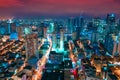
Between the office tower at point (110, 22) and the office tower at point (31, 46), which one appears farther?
the office tower at point (110, 22)

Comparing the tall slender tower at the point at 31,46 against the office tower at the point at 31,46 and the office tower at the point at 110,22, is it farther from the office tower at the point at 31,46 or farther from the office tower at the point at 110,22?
the office tower at the point at 110,22

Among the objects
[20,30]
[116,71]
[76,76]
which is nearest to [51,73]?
[76,76]

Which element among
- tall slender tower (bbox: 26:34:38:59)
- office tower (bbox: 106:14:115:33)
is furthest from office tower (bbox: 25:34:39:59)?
office tower (bbox: 106:14:115:33)

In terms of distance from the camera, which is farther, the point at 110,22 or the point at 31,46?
the point at 110,22

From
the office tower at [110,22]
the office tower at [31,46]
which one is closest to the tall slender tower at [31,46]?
the office tower at [31,46]

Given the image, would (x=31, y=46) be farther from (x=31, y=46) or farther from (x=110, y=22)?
(x=110, y=22)

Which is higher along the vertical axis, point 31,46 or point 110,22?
point 110,22

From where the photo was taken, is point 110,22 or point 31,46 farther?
point 110,22

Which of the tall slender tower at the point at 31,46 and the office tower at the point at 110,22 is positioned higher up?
the office tower at the point at 110,22

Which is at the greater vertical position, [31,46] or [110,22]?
[110,22]

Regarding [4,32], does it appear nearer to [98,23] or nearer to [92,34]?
[92,34]

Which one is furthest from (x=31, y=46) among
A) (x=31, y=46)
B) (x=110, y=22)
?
(x=110, y=22)
